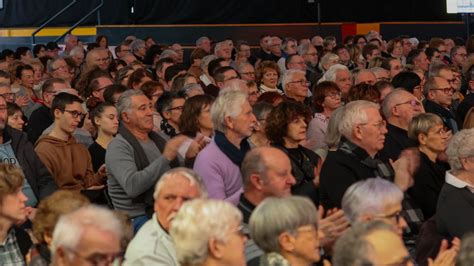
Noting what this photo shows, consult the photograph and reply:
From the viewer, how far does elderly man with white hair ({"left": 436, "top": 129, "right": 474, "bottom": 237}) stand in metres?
7.07

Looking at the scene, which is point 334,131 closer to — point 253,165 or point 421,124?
point 421,124

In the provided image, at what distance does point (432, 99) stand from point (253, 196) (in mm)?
4542

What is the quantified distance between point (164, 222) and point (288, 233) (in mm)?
786

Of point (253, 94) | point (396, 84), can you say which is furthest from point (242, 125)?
point (396, 84)

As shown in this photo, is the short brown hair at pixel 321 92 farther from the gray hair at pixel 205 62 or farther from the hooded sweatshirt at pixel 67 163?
the gray hair at pixel 205 62

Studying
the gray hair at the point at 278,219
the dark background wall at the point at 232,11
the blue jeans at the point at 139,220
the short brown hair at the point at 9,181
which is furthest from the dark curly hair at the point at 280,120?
the dark background wall at the point at 232,11

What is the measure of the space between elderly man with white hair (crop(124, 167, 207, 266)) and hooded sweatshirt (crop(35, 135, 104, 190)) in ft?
9.02

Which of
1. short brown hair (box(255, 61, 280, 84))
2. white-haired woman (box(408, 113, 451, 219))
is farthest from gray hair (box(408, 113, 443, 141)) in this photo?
short brown hair (box(255, 61, 280, 84))

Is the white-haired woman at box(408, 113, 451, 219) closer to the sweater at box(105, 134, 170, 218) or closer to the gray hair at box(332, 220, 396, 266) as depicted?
the sweater at box(105, 134, 170, 218)

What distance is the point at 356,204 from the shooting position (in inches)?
235

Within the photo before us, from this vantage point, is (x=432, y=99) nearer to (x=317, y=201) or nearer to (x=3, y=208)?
(x=317, y=201)

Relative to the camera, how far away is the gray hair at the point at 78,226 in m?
4.56

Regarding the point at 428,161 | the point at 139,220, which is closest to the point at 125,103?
the point at 139,220

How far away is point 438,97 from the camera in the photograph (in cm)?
1065
